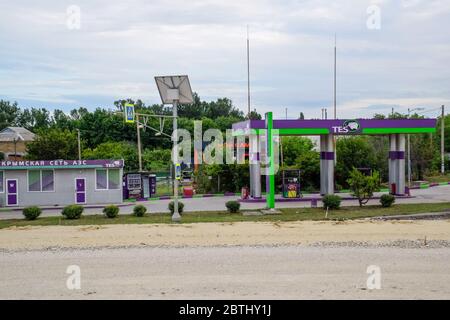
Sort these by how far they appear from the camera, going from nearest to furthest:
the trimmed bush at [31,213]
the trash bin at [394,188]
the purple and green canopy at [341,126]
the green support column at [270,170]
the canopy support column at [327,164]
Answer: the trimmed bush at [31,213] < the green support column at [270,170] < the purple and green canopy at [341,126] < the canopy support column at [327,164] < the trash bin at [394,188]

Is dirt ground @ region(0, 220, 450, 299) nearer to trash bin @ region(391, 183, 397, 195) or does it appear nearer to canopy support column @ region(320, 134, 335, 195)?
canopy support column @ region(320, 134, 335, 195)

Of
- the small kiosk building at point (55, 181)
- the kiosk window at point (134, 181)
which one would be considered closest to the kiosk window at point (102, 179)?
the small kiosk building at point (55, 181)

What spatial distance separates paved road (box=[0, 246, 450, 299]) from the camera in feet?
34.7

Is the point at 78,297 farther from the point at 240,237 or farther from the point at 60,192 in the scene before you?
the point at 60,192

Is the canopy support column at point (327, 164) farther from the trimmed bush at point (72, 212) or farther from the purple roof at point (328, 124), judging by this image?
the trimmed bush at point (72, 212)

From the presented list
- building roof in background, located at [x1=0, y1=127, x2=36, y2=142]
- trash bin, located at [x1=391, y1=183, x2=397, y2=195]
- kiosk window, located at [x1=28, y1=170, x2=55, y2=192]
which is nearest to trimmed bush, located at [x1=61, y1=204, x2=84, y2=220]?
kiosk window, located at [x1=28, y1=170, x2=55, y2=192]

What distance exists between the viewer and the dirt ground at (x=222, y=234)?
54.4ft

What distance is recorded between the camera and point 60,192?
33.0 metres

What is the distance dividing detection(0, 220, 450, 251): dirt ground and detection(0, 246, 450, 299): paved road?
48.6 inches

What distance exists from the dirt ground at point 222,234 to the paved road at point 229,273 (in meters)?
1.24

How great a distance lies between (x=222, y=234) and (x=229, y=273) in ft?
19.0

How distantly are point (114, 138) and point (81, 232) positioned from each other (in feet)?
192

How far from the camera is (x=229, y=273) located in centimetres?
1224

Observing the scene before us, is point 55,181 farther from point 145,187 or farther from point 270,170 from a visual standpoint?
point 270,170
